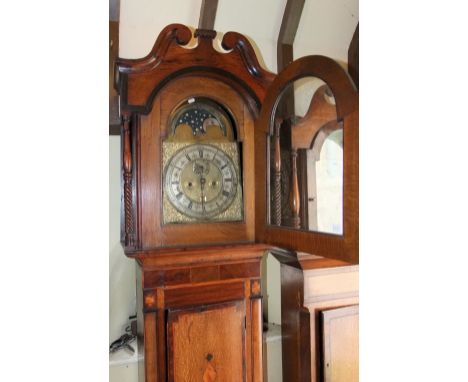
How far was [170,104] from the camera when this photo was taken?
1.51m

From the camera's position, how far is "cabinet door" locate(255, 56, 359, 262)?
1029 millimetres

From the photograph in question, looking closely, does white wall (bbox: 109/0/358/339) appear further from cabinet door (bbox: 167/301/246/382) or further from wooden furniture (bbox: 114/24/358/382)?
cabinet door (bbox: 167/301/246/382)

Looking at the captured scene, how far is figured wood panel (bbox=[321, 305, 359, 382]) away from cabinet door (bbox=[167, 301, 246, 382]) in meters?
0.32

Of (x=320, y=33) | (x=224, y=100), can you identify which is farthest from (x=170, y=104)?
(x=320, y=33)

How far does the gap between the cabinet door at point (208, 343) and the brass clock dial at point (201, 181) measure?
0.37m

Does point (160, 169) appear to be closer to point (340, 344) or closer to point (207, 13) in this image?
point (340, 344)

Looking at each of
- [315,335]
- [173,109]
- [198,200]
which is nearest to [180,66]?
[173,109]

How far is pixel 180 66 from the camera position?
4.83 ft

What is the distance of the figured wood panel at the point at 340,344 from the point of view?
1.53m

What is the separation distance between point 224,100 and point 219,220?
0.48 metres

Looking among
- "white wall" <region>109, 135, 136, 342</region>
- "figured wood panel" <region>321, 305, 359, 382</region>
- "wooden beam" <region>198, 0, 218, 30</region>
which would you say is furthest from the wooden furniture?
"wooden beam" <region>198, 0, 218, 30</region>
